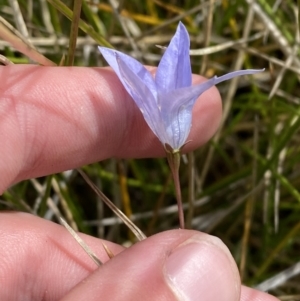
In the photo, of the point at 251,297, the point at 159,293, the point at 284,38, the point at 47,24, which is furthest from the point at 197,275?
the point at 47,24

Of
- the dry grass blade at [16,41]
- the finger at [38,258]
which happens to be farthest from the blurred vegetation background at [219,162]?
the dry grass blade at [16,41]

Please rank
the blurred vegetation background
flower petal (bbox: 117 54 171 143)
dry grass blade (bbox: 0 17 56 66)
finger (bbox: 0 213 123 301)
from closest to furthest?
flower petal (bbox: 117 54 171 143) < dry grass blade (bbox: 0 17 56 66) < finger (bbox: 0 213 123 301) < the blurred vegetation background

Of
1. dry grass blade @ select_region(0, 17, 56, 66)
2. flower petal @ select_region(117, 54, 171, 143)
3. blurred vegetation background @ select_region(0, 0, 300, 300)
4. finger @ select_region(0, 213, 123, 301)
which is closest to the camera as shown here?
flower petal @ select_region(117, 54, 171, 143)

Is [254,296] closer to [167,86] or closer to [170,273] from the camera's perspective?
[170,273]

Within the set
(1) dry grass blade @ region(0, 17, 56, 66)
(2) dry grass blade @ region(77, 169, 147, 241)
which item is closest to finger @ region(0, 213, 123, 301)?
(2) dry grass blade @ region(77, 169, 147, 241)

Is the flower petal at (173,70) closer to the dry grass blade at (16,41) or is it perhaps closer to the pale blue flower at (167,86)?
the pale blue flower at (167,86)

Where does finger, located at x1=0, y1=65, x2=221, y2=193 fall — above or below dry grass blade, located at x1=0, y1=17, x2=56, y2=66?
below

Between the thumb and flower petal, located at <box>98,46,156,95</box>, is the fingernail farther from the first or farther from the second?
flower petal, located at <box>98,46,156,95</box>

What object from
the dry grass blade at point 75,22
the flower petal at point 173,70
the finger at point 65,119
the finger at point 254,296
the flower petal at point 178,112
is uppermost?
the dry grass blade at point 75,22
